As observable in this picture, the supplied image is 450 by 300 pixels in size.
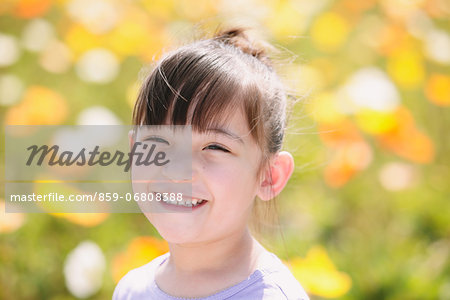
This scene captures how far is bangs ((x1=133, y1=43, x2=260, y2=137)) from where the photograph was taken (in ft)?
3.12

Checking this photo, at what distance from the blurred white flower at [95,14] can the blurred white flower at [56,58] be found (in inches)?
4.5

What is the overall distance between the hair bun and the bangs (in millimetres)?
90

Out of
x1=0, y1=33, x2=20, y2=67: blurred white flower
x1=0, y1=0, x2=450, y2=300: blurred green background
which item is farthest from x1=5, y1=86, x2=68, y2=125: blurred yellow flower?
x1=0, y1=33, x2=20, y2=67: blurred white flower

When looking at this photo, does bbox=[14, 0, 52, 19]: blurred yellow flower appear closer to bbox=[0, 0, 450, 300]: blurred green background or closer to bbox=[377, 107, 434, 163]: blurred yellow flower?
bbox=[0, 0, 450, 300]: blurred green background

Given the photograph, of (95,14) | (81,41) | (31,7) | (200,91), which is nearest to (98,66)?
(81,41)

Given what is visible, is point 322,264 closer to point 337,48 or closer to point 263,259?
point 263,259

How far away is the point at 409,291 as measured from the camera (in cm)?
143

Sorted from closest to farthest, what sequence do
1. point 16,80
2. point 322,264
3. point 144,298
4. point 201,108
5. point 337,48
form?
point 201,108, point 144,298, point 322,264, point 16,80, point 337,48

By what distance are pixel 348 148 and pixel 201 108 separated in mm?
924

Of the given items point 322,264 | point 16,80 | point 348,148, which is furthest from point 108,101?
point 322,264

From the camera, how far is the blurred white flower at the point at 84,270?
1422mm

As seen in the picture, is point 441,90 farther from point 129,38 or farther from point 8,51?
point 8,51

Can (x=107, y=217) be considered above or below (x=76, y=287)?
above

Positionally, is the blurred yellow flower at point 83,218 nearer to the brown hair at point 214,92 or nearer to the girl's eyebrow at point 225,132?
the brown hair at point 214,92
